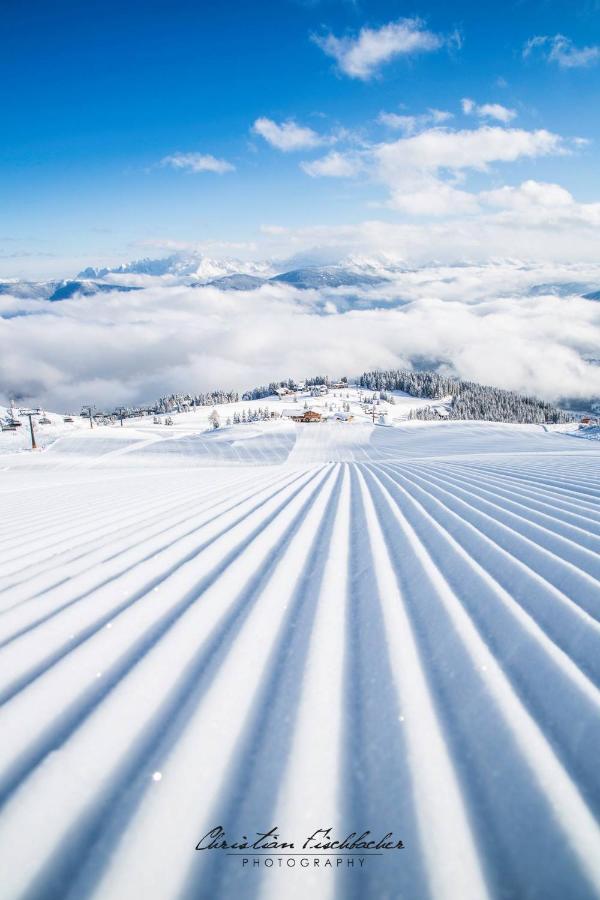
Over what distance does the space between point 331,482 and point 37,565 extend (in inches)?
211

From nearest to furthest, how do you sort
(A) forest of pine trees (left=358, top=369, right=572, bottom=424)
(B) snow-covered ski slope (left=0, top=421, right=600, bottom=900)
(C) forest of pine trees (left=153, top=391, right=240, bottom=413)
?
1. (B) snow-covered ski slope (left=0, top=421, right=600, bottom=900)
2. (A) forest of pine trees (left=358, top=369, right=572, bottom=424)
3. (C) forest of pine trees (left=153, top=391, right=240, bottom=413)

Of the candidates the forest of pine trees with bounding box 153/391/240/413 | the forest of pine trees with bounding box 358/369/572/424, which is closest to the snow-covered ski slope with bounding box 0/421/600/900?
the forest of pine trees with bounding box 358/369/572/424

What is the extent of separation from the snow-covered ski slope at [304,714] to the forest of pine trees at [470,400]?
94669mm

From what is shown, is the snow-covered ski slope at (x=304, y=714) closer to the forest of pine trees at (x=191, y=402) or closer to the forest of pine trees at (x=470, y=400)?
the forest of pine trees at (x=470, y=400)

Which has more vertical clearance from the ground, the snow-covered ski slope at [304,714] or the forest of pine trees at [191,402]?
the forest of pine trees at [191,402]

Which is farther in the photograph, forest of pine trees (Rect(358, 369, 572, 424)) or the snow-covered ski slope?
forest of pine trees (Rect(358, 369, 572, 424))

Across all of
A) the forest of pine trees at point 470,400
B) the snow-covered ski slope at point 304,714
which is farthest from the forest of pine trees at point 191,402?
the snow-covered ski slope at point 304,714

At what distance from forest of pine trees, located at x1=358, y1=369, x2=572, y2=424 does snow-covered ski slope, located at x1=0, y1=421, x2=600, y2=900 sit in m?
94.7

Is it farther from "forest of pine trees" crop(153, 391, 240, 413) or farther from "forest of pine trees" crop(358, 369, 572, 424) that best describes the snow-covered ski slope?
"forest of pine trees" crop(153, 391, 240, 413)

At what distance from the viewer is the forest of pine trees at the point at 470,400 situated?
350 feet

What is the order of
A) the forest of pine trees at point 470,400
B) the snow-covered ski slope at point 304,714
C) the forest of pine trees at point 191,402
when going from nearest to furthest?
the snow-covered ski slope at point 304,714 < the forest of pine trees at point 470,400 < the forest of pine trees at point 191,402

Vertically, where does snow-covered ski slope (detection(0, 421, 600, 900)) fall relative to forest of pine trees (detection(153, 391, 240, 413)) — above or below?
below

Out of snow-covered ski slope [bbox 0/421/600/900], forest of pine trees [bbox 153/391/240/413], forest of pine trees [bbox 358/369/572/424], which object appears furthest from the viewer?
forest of pine trees [bbox 153/391/240/413]

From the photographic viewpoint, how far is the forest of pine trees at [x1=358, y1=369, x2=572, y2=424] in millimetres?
106625
